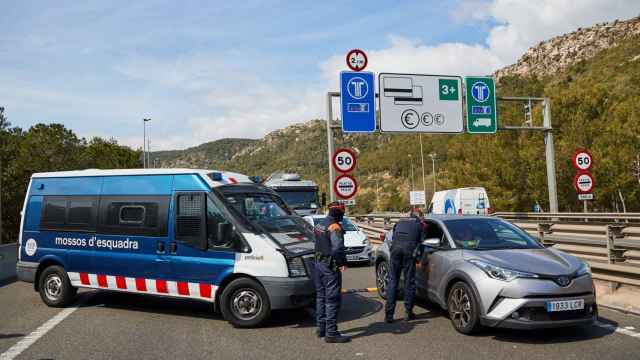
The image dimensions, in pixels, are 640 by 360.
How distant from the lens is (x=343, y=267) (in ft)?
22.9

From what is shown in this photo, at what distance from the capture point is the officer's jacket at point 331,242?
6930 mm

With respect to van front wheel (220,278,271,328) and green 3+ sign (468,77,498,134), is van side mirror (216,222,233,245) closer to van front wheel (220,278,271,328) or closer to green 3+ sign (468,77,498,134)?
van front wheel (220,278,271,328)

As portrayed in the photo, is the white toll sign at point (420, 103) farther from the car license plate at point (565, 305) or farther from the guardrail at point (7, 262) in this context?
the car license plate at point (565, 305)

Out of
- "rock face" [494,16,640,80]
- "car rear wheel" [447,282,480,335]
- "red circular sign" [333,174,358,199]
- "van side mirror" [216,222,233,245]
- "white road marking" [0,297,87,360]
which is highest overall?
"rock face" [494,16,640,80]

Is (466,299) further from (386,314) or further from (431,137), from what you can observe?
(431,137)

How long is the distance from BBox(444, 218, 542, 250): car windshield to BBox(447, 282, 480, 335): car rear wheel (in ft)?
2.42

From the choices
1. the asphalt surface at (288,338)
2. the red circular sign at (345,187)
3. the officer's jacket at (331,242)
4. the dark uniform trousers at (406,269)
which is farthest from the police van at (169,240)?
the red circular sign at (345,187)

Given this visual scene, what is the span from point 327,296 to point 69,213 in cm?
529

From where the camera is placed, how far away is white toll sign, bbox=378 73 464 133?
19.0m

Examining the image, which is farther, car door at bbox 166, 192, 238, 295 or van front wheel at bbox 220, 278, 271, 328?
car door at bbox 166, 192, 238, 295

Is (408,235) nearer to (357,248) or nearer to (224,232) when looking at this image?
(224,232)

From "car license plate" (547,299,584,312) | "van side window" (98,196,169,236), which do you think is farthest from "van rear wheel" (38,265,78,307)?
"car license plate" (547,299,584,312)

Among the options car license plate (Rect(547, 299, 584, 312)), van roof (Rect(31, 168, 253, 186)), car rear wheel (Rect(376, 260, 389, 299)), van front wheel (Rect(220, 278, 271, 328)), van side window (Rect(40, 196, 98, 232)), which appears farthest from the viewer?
car rear wheel (Rect(376, 260, 389, 299))

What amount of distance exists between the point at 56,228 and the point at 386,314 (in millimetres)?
5936
